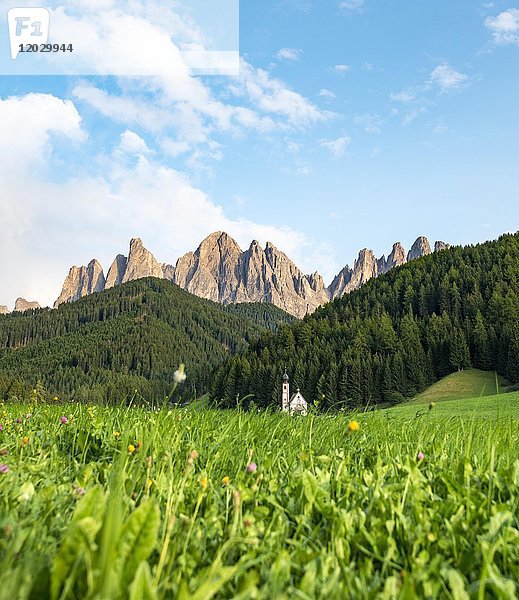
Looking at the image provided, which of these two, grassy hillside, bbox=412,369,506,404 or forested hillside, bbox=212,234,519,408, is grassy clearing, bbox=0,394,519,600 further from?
grassy hillside, bbox=412,369,506,404

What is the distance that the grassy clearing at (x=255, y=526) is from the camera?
1618 millimetres

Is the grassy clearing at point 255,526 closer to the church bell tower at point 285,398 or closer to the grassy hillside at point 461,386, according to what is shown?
the church bell tower at point 285,398

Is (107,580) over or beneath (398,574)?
over

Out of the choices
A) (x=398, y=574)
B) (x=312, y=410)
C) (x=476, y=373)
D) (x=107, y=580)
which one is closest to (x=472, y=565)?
(x=398, y=574)

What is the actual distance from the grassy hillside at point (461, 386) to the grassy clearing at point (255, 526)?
7427 centimetres

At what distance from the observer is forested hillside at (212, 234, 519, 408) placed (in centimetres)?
9912

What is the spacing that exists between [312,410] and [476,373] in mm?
100114

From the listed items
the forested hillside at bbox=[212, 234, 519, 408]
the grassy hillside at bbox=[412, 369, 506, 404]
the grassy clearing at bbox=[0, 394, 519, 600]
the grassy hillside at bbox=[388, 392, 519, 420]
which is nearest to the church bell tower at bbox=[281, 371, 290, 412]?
the grassy hillside at bbox=[388, 392, 519, 420]

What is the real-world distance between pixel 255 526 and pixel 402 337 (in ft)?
389

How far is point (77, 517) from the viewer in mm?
1877

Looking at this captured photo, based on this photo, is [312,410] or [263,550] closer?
[263,550]

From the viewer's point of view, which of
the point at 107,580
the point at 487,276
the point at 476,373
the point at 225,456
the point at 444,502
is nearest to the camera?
the point at 107,580

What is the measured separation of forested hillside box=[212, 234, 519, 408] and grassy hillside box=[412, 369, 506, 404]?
332cm

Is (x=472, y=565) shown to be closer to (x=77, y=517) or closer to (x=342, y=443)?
(x=77, y=517)
